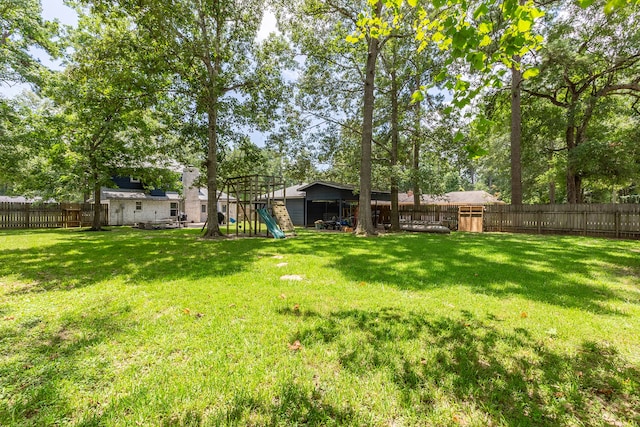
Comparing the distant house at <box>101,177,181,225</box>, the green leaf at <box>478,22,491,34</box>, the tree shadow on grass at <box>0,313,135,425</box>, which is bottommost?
the tree shadow on grass at <box>0,313,135,425</box>

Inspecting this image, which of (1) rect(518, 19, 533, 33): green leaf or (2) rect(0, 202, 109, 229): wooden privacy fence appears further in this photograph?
(2) rect(0, 202, 109, 229): wooden privacy fence

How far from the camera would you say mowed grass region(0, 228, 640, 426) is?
201 centimetres

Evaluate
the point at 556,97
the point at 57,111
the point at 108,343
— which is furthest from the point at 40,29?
the point at 556,97

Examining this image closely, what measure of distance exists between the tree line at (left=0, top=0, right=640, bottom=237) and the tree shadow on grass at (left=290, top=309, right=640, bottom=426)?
1121 centimetres

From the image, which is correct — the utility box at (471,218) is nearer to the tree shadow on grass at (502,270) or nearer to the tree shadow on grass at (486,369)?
the tree shadow on grass at (502,270)

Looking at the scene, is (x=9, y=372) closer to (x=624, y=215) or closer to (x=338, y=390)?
(x=338, y=390)

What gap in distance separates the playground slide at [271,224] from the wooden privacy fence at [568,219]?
13581 mm

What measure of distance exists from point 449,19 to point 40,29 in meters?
21.6

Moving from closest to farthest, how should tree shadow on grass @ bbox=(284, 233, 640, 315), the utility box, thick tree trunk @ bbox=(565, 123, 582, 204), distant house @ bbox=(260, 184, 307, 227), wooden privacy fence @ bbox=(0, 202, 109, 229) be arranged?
1. tree shadow on grass @ bbox=(284, 233, 640, 315)
2. the utility box
3. thick tree trunk @ bbox=(565, 123, 582, 204)
4. wooden privacy fence @ bbox=(0, 202, 109, 229)
5. distant house @ bbox=(260, 184, 307, 227)

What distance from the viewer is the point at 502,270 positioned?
639 cm

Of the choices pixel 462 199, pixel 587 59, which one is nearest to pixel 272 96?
pixel 587 59

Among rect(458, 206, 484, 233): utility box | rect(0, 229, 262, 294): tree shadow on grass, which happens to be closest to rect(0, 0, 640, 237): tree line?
rect(458, 206, 484, 233): utility box

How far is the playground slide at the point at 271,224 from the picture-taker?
13364 millimetres

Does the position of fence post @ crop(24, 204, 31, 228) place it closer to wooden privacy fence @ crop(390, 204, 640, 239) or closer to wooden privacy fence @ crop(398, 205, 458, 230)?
wooden privacy fence @ crop(390, 204, 640, 239)
